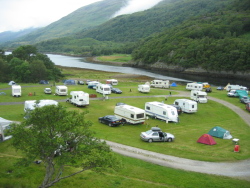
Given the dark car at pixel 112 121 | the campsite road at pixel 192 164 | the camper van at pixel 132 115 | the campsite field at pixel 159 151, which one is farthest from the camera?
the camper van at pixel 132 115

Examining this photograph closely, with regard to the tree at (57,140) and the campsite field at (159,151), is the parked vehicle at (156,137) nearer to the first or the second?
the campsite field at (159,151)

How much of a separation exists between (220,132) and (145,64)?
140849 millimetres

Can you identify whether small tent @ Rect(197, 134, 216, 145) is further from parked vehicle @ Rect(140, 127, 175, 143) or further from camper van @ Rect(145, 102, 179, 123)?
camper van @ Rect(145, 102, 179, 123)

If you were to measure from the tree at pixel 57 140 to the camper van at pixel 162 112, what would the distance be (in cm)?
2307

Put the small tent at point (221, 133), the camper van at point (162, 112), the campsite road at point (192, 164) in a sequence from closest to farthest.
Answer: the campsite road at point (192, 164), the small tent at point (221, 133), the camper van at point (162, 112)

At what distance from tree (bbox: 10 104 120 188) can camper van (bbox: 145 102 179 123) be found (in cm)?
2307

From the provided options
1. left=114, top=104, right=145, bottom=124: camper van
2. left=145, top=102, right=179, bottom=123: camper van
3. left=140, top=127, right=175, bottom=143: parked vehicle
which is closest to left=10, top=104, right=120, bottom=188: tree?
left=140, top=127, right=175, bottom=143: parked vehicle

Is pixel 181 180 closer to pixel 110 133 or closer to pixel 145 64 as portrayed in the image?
pixel 110 133

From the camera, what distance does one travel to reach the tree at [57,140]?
1345cm

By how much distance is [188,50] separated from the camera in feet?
486

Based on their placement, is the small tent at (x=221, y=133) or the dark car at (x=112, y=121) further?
the dark car at (x=112, y=121)

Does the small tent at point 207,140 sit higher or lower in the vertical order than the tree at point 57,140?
lower

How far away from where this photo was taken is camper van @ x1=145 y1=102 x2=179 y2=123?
36.6 m

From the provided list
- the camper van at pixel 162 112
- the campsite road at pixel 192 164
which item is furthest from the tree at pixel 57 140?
the camper van at pixel 162 112
